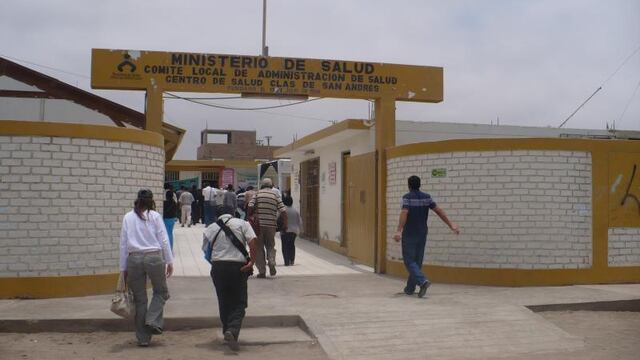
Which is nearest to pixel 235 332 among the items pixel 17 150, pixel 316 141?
pixel 17 150

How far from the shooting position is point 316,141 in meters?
16.3

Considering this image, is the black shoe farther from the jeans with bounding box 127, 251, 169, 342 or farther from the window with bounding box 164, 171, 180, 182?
the window with bounding box 164, 171, 180, 182

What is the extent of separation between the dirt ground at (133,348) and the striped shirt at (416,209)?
2.79 metres

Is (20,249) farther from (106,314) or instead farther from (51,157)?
(106,314)

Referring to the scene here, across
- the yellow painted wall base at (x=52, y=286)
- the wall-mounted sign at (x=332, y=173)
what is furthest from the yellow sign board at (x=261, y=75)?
the wall-mounted sign at (x=332, y=173)

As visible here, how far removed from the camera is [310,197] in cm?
1947

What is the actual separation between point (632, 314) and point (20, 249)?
8307mm

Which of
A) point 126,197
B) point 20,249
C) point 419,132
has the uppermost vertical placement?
point 419,132

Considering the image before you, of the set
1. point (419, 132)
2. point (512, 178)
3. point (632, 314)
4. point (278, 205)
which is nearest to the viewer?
point (632, 314)

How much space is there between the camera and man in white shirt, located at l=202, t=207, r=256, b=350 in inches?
253

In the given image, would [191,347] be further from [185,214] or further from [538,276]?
[185,214]

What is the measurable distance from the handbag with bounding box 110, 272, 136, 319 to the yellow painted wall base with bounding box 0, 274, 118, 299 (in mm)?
2490

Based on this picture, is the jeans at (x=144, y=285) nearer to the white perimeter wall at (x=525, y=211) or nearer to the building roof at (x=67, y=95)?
the white perimeter wall at (x=525, y=211)

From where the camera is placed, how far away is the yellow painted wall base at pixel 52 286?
8195mm
